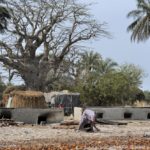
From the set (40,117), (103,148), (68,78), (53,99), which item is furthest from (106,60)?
(103,148)

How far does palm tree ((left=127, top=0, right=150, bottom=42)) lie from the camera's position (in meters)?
56.1

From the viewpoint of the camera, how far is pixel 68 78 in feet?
211

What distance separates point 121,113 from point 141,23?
20.9 metres

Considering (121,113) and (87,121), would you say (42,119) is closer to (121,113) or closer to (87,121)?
Answer: (121,113)

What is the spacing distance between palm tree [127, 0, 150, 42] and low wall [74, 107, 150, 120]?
62.0 feet

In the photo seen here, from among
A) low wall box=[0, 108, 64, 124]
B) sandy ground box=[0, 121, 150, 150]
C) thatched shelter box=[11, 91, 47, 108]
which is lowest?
sandy ground box=[0, 121, 150, 150]

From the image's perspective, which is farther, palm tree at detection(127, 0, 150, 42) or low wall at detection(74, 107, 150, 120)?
palm tree at detection(127, 0, 150, 42)

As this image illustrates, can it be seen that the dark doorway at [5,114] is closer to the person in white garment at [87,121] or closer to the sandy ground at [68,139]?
the sandy ground at [68,139]

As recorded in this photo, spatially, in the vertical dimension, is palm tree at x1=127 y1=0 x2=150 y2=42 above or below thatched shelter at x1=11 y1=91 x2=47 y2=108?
above

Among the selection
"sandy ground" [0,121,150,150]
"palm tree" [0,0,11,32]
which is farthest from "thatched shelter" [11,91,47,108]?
"sandy ground" [0,121,150,150]

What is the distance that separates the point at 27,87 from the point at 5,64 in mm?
3449

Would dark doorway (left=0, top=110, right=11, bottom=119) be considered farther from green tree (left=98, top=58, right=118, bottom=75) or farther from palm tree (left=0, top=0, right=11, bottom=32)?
green tree (left=98, top=58, right=118, bottom=75)

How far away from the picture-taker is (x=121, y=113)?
3759 cm

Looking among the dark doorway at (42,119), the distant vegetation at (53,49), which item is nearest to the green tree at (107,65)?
the distant vegetation at (53,49)
